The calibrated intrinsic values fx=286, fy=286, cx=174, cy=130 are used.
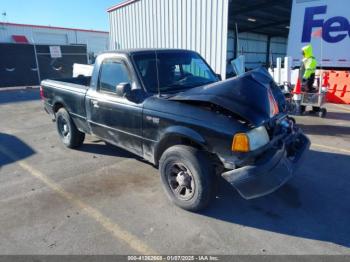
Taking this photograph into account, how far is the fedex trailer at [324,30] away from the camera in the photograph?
11.8 metres

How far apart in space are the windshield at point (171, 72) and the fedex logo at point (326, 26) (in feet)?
32.4

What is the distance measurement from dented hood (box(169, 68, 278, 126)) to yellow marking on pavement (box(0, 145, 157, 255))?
1706 mm

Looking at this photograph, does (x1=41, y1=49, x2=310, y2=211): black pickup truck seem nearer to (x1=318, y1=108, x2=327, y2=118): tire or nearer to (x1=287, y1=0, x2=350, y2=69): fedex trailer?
(x1=318, y1=108, x2=327, y2=118): tire

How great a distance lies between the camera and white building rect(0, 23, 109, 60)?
33062 mm

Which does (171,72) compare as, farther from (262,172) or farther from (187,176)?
(262,172)

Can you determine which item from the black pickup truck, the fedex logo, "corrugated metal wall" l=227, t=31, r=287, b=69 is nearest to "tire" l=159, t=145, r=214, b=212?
the black pickup truck

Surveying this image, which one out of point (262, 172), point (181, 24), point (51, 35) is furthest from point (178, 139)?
point (51, 35)

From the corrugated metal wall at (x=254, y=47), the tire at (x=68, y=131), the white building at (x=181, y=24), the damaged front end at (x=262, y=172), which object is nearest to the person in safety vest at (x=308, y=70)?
the white building at (x=181, y=24)

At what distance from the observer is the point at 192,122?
3.35 meters

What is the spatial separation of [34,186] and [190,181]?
8.36ft

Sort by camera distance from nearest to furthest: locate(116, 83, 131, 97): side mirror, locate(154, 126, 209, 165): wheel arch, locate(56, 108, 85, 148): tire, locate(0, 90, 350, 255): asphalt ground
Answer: locate(0, 90, 350, 255): asphalt ground, locate(154, 126, 209, 165): wheel arch, locate(116, 83, 131, 97): side mirror, locate(56, 108, 85, 148): tire

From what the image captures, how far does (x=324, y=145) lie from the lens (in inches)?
236

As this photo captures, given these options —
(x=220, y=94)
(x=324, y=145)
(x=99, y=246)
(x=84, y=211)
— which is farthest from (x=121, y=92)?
(x=324, y=145)

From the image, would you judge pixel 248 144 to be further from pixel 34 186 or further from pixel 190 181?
pixel 34 186
